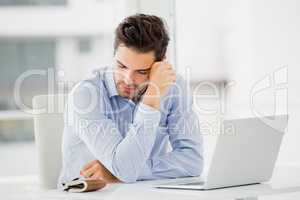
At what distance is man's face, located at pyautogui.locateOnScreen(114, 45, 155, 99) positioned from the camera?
6.55ft

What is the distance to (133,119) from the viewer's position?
213 centimetres

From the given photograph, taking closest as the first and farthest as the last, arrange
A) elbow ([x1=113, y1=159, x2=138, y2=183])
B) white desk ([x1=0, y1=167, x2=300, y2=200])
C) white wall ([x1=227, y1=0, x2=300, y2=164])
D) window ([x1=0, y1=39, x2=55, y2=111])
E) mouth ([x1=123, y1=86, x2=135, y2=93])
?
white desk ([x1=0, y1=167, x2=300, y2=200]), elbow ([x1=113, y1=159, x2=138, y2=183]), mouth ([x1=123, y1=86, x2=135, y2=93]), white wall ([x1=227, y1=0, x2=300, y2=164]), window ([x1=0, y1=39, x2=55, y2=111])

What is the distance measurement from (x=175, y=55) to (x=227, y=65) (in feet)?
1.96

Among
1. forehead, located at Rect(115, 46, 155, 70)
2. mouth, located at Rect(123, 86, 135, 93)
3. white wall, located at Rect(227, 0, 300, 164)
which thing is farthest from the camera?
white wall, located at Rect(227, 0, 300, 164)

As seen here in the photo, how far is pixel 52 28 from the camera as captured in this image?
402 centimetres

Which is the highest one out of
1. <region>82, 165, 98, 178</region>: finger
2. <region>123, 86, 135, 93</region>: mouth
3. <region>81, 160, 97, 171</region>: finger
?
<region>123, 86, 135, 93</region>: mouth

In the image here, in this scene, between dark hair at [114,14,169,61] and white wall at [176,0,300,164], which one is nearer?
dark hair at [114,14,169,61]

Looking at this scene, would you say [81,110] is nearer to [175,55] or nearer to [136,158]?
[136,158]

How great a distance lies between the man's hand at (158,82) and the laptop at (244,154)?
32 centimetres

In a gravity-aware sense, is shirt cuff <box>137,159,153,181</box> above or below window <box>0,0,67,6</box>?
below

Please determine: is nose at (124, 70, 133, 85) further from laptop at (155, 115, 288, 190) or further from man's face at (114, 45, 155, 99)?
laptop at (155, 115, 288, 190)

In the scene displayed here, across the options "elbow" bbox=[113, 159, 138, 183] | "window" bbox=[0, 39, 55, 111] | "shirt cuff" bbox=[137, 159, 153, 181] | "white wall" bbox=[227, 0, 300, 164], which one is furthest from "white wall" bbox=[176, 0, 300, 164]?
"elbow" bbox=[113, 159, 138, 183]

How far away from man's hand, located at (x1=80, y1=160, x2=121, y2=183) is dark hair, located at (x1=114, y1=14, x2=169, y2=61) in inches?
15.9

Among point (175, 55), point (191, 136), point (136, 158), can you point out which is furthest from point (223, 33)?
point (136, 158)
